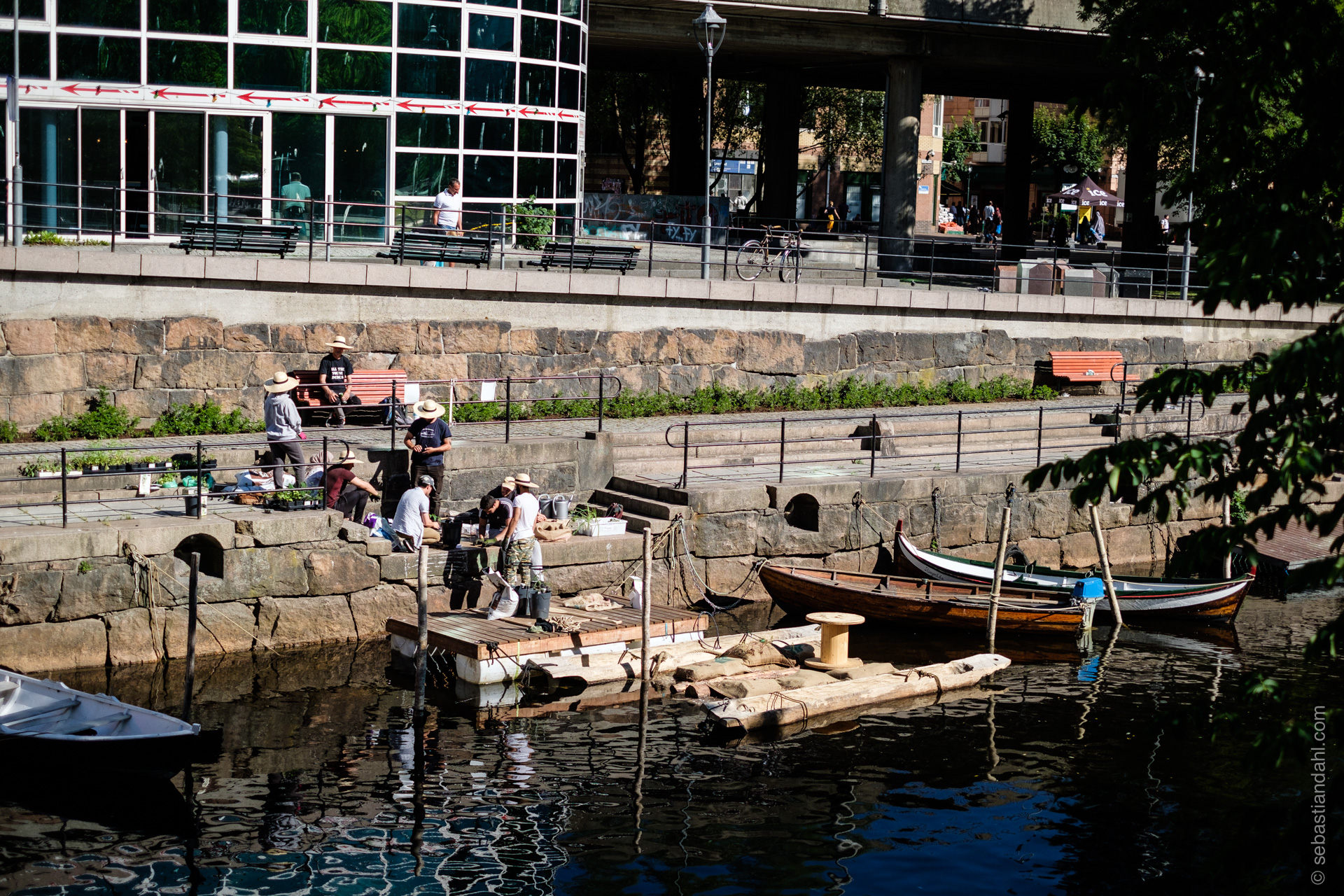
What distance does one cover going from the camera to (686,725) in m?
16.0

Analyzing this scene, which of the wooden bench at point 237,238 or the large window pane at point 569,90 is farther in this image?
the large window pane at point 569,90

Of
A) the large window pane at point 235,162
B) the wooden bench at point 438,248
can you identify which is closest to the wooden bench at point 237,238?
the large window pane at point 235,162

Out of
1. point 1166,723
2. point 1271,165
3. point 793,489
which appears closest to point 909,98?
point 793,489

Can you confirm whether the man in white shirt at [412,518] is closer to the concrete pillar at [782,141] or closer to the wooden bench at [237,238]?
the wooden bench at [237,238]

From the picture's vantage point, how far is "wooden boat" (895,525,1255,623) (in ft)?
68.9

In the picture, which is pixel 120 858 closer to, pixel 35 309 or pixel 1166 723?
pixel 1166 723

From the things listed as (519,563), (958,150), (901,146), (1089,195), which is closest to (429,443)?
(519,563)

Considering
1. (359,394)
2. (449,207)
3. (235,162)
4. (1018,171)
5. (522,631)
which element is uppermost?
(1018,171)

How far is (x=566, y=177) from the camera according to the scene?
2753 cm

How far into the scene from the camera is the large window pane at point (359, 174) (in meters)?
24.8

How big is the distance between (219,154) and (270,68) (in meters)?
1.63

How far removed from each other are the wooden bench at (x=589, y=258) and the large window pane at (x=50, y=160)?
730cm

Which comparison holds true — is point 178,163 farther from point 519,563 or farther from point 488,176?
point 519,563

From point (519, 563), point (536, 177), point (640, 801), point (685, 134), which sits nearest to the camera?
point (640, 801)
